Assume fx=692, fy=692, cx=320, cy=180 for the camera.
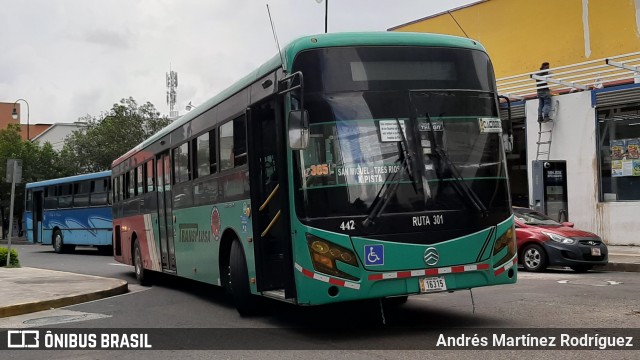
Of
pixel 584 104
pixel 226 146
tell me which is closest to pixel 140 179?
pixel 226 146

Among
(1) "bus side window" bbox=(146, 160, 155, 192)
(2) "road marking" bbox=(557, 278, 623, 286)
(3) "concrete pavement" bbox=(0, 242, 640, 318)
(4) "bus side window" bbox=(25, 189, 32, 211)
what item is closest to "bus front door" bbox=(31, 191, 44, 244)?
(4) "bus side window" bbox=(25, 189, 32, 211)

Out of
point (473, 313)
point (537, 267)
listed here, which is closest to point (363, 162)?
point (473, 313)

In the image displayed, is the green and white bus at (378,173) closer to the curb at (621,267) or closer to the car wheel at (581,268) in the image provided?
the car wheel at (581,268)

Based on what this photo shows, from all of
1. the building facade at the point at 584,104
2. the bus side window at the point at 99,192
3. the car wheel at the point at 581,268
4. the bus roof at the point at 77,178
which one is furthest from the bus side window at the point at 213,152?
the bus side window at the point at 99,192

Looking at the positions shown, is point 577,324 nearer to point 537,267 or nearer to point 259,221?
point 259,221

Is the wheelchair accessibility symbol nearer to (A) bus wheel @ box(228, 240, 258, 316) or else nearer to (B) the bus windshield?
(B) the bus windshield

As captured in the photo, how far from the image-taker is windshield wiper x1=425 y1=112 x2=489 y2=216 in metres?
7.66

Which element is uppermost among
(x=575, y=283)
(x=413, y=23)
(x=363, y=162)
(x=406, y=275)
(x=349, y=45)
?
(x=413, y=23)

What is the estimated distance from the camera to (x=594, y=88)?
827 inches

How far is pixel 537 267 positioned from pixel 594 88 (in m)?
8.18

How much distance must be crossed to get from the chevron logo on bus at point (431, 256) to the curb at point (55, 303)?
6.89m

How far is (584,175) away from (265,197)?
15.1 m

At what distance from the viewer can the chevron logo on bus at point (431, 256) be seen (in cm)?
753

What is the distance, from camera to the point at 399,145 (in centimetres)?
757
